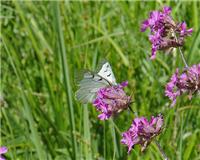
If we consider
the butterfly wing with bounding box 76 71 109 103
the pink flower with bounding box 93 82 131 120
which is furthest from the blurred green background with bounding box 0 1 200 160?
the pink flower with bounding box 93 82 131 120

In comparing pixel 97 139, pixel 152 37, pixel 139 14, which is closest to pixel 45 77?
pixel 97 139

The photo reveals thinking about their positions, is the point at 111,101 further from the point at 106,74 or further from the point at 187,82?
the point at 187,82

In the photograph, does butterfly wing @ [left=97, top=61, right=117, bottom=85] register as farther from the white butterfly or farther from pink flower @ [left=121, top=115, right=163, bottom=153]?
pink flower @ [left=121, top=115, right=163, bottom=153]

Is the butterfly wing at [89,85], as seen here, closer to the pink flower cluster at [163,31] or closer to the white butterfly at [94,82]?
the white butterfly at [94,82]

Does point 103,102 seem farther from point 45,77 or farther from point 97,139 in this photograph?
point 45,77

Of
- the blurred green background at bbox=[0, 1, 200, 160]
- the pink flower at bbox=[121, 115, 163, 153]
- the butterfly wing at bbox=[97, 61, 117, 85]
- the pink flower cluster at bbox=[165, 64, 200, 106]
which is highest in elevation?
the butterfly wing at bbox=[97, 61, 117, 85]

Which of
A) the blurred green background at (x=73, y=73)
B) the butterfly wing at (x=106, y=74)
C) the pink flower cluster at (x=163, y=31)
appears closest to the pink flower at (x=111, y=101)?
the butterfly wing at (x=106, y=74)
